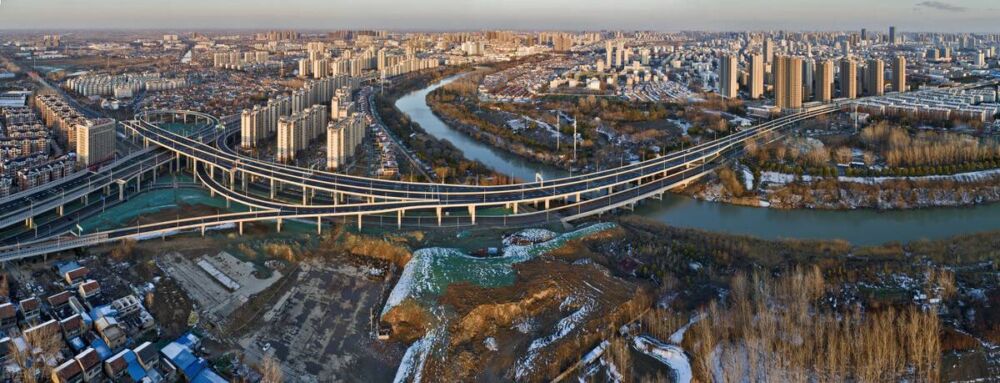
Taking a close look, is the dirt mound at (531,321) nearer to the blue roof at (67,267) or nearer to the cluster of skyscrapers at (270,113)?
the blue roof at (67,267)

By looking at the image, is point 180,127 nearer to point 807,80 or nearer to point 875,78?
point 807,80

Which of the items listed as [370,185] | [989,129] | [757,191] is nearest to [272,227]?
[370,185]

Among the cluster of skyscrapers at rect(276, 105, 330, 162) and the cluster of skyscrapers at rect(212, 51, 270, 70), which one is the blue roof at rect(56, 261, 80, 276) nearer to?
the cluster of skyscrapers at rect(276, 105, 330, 162)

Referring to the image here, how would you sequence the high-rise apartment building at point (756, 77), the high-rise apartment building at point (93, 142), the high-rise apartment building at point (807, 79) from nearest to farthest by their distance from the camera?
1. the high-rise apartment building at point (93, 142)
2. the high-rise apartment building at point (807, 79)
3. the high-rise apartment building at point (756, 77)

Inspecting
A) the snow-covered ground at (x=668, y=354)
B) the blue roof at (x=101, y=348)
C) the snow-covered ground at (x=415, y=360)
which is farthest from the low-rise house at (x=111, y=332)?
the snow-covered ground at (x=668, y=354)

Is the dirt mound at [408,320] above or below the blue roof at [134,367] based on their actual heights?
above

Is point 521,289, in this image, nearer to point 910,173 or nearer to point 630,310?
point 630,310

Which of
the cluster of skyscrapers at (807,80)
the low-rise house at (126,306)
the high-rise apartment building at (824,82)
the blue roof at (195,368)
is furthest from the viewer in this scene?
the high-rise apartment building at (824,82)
